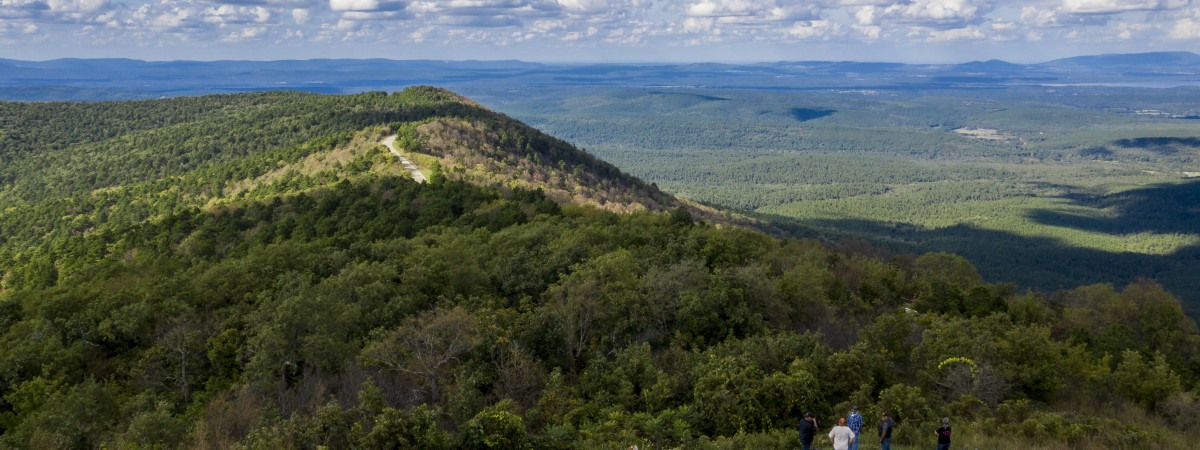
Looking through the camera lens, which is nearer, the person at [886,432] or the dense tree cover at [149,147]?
the person at [886,432]

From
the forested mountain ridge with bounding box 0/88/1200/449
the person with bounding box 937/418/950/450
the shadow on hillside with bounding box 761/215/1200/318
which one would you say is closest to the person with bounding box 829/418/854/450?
the person with bounding box 937/418/950/450

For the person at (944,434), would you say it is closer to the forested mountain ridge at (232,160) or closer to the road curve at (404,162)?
the forested mountain ridge at (232,160)

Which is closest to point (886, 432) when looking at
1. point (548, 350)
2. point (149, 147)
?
point (548, 350)

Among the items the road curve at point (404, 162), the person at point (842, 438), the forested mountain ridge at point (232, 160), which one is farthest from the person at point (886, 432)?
the road curve at point (404, 162)

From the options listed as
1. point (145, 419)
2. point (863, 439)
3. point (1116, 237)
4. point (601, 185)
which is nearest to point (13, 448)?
point (145, 419)

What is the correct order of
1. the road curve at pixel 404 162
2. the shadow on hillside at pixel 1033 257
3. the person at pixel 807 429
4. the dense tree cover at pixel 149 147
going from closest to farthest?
the person at pixel 807 429 < the road curve at pixel 404 162 < the dense tree cover at pixel 149 147 < the shadow on hillside at pixel 1033 257

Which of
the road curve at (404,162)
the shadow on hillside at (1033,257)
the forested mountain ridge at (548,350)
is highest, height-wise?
the road curve at (404,162)

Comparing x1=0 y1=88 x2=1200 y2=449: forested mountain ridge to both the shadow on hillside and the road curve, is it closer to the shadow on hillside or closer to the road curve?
the road curve

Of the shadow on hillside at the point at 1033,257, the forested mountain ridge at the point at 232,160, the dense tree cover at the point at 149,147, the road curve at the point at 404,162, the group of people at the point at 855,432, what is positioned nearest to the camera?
the group of people at the point at 855,432
